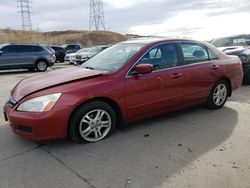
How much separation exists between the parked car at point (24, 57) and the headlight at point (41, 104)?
40.6ft

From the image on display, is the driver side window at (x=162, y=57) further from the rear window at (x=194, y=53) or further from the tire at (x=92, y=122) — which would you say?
the tire at (x=92, y=122)

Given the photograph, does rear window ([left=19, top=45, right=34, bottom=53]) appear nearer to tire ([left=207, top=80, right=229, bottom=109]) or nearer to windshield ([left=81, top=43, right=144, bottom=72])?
windshield ([left=81, top=43, right=144, bottom=72])

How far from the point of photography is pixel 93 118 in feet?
13.6

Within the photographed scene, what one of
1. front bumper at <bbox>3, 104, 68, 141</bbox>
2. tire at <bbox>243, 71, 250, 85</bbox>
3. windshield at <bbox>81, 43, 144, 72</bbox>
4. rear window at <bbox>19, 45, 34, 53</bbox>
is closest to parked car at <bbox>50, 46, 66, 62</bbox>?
rear window at <bbox>19, 45, 34, 53</bbox>

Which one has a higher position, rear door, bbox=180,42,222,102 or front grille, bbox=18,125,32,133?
rear door, bbox=180,42,222,102

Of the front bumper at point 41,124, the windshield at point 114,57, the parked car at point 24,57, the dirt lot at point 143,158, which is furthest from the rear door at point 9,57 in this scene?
the front bumper at point 41,124

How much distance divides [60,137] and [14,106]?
2.55 ft

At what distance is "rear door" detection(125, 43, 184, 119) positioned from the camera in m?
4.39

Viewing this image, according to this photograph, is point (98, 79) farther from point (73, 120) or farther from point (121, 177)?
point (121, 177)

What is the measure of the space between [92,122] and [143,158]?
947 millimetres

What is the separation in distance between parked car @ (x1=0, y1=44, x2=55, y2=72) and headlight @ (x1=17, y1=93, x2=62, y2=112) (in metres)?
12.4

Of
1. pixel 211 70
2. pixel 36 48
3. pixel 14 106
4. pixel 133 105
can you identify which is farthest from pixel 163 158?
pixel 36 48

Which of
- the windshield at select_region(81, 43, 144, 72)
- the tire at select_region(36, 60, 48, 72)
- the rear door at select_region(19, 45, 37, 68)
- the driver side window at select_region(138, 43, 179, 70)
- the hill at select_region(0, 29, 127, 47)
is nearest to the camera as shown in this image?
the windshield at select_region(81, 43, 144, 72)

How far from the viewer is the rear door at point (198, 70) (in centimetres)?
510
